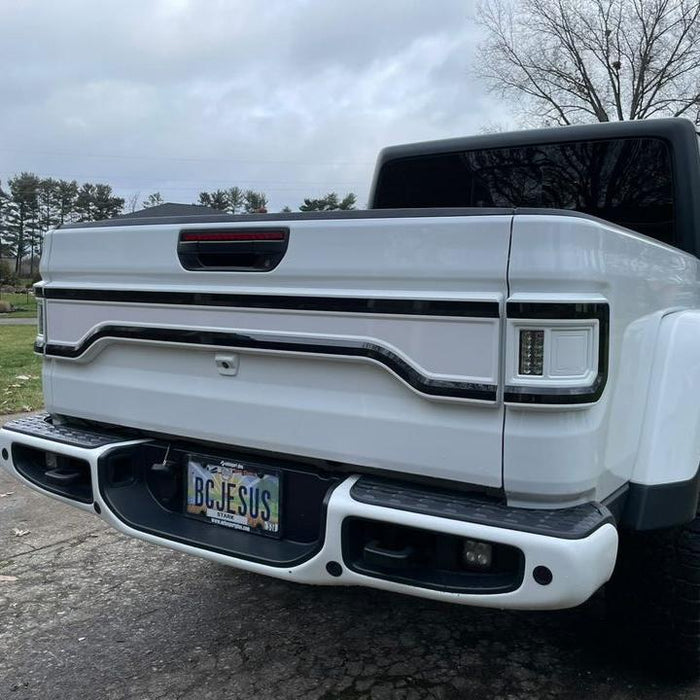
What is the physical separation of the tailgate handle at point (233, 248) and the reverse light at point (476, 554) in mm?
1062

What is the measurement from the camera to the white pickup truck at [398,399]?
6.64 feet

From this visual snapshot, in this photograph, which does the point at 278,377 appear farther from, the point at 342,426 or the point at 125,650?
the point at 125,650

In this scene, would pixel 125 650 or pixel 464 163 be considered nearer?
pixel 125 650

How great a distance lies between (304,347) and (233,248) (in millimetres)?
461

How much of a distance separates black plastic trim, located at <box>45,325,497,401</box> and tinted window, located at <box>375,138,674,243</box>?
172 cm

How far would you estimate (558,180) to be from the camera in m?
3.65

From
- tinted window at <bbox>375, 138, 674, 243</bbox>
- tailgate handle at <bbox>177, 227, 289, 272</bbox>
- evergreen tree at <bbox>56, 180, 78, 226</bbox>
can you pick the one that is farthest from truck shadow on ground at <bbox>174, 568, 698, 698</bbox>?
evergreen tree at <bbox>56, 180, 78, 226</bbox>

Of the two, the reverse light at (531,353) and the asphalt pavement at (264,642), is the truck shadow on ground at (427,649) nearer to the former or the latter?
the asphalt pavement at (264,642)

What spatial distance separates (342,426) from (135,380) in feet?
3.12

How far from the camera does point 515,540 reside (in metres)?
1.97

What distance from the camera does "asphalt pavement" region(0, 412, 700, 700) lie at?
268 centimetres

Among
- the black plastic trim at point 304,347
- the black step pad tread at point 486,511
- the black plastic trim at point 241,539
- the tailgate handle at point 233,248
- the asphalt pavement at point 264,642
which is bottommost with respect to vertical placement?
the asphalt pavement at point 264,642

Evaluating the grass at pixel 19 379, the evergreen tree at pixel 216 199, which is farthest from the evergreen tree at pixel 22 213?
the grass at pixel 19 379

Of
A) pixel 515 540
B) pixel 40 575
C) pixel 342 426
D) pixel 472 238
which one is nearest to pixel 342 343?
pixel 342 426
